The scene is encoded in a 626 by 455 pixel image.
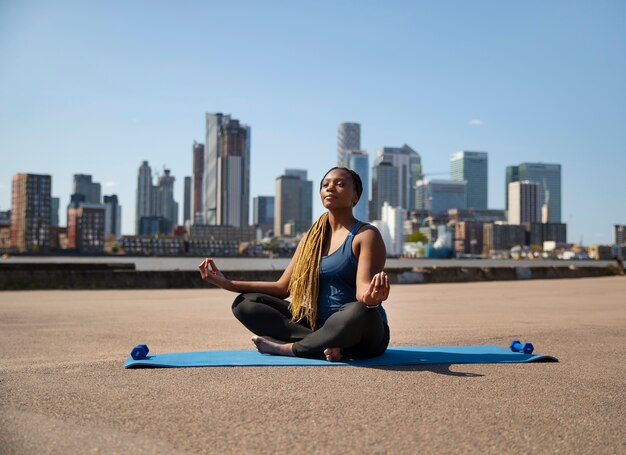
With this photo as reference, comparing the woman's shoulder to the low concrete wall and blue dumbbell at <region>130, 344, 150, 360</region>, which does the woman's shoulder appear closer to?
blue dumbbell at <region>130, 344, 150, 360</region>

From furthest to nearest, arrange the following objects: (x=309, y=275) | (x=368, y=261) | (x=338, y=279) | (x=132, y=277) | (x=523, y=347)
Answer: (x=132, y=277) → (x=523, y=347) → (x=309, y=275) → (x=338, y=279) → (x=368, y=261)

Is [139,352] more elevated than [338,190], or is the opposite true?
[338,190]

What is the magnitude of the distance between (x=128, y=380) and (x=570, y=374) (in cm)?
329

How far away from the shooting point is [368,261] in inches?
213

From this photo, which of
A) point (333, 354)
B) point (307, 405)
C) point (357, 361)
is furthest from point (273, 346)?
point (307, 405)

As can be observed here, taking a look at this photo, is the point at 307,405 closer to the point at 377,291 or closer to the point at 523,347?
the point at 377,291

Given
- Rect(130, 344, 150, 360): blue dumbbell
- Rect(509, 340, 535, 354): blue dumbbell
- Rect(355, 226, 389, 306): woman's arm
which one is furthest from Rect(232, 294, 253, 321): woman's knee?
Rect(509, 340, 535, 354): blue dumbbell

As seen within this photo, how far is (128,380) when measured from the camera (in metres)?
4.81

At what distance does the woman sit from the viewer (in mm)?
5418

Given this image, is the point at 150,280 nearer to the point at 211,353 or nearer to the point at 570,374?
the point at 211,353

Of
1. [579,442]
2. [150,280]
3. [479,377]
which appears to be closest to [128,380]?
[479,377]

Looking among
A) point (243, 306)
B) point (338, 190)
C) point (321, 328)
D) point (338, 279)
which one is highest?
point (338, 190)

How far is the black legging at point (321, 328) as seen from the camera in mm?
5336

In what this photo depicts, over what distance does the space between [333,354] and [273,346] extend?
592 millimetres
